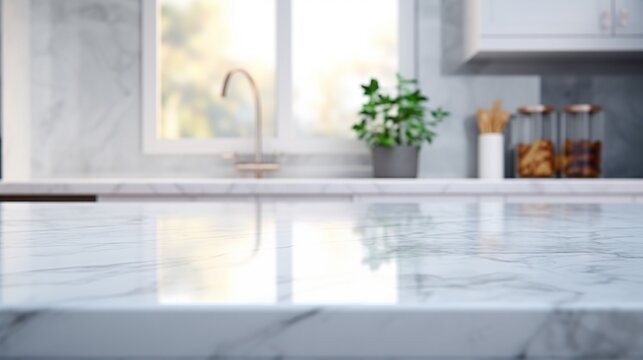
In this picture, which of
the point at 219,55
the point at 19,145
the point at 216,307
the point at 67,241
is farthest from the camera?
the point at 219,55

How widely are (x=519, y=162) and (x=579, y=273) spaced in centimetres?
232

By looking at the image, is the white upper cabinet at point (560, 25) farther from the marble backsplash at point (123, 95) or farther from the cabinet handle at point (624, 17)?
the marble backsplash at point (123, 95)

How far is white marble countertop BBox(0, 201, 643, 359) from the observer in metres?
0.23

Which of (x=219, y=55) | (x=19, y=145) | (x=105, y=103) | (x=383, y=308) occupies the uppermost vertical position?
(x=219, y=55)

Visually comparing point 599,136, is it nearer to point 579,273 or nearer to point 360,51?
point 360,51

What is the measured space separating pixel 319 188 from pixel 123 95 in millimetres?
1269

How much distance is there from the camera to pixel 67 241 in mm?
451

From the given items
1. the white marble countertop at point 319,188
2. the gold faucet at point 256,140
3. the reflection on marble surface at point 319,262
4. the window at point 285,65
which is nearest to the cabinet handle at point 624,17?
the white marble countertop at point 319,188

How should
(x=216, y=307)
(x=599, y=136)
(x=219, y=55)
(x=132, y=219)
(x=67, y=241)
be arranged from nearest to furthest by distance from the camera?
(x=216, y=307)
(x=67, y=241)
(x=132, y=219)
(x=599, y=136)
(x=219, y=55)

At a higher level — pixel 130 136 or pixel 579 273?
pixel 130 136

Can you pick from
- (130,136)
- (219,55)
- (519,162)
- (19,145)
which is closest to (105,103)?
(130,136)

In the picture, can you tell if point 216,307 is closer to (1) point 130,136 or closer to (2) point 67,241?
(2) point 67,241

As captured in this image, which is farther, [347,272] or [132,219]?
[132,219]

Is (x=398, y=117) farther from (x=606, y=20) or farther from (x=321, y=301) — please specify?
(x=321, y=301)
